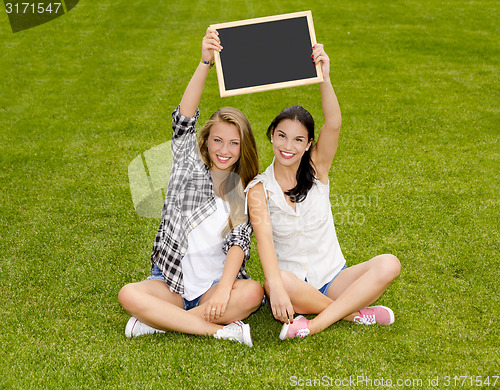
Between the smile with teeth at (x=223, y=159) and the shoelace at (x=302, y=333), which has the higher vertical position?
the smile with teeth at (x=223, y=159)

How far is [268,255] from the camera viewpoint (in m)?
3.39

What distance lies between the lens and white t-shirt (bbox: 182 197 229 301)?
359 cm

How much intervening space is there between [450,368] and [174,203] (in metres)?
1.98

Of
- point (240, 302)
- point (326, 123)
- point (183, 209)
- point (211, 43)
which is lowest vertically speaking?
point (240, 302)

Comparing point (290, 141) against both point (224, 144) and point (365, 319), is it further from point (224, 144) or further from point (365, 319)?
point (365, 319)

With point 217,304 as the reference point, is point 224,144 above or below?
above

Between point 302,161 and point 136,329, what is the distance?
1.57 meters

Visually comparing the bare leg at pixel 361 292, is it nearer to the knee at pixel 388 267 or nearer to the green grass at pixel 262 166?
the knee at pixel 388 267

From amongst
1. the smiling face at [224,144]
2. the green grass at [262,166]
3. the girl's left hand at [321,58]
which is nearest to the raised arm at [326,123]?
the girl's left hand at [321,58]

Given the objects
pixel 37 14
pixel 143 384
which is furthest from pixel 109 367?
pixel 37 14

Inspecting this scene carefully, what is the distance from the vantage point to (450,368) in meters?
3.18

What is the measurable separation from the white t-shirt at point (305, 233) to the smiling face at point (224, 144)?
0.22 metres

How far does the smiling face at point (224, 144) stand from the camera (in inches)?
139

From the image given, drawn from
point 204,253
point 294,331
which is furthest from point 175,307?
point 294,331
